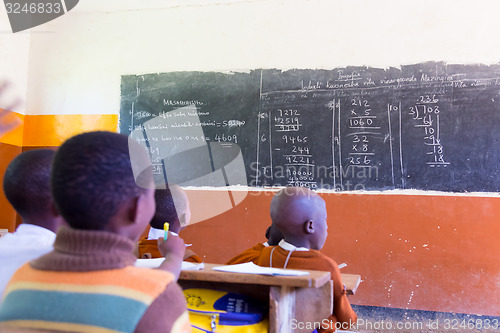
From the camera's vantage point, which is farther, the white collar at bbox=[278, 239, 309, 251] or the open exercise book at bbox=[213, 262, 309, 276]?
the white collar at bbox=[278, 239, 309, 251]

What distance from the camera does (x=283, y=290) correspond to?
4.37 feet

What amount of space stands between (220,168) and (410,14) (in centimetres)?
203

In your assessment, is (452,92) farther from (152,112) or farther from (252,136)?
(152,112)

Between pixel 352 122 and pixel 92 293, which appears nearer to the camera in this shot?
pixel 92 293

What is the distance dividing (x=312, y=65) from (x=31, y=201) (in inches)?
116

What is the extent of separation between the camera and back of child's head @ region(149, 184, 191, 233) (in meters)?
2.20

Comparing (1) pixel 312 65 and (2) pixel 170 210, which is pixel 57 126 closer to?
(1) pixel 312 65

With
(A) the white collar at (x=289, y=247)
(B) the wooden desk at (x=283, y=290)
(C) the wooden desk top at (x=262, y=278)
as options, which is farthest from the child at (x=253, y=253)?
(C) the wooden desk top at (x=262, y=278)

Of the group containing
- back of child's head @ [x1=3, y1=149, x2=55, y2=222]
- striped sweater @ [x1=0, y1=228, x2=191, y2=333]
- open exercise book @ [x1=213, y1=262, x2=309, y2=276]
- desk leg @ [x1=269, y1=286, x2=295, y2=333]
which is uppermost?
back of child's head @ [x1=3, y1=149, x2=55, y2=222]

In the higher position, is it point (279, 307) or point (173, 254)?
point (173, 254)

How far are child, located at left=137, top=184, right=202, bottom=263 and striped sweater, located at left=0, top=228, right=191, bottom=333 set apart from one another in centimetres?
123

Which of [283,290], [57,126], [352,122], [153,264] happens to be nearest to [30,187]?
[153,264]

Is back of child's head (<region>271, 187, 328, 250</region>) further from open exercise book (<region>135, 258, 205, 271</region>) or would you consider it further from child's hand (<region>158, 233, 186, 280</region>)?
child's hand (<region>158, 233, 186, 280</region>)

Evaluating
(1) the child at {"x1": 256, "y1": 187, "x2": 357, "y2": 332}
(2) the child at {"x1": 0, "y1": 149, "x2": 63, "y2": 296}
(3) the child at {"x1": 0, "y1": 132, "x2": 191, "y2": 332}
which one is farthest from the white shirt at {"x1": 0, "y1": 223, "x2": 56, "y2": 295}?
(1) the child at {"x1": 256, "y1": 187, "x2": 357, "y2": 332}
